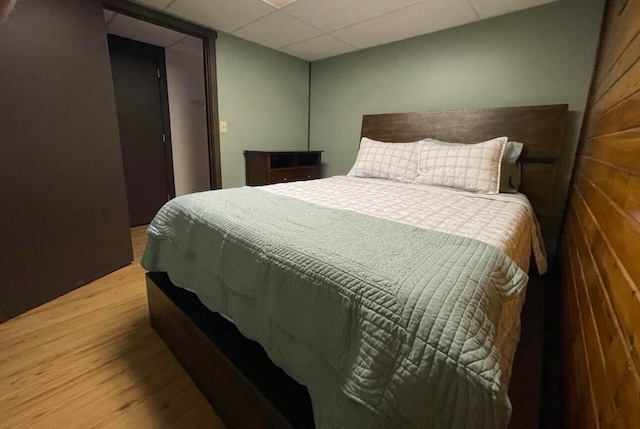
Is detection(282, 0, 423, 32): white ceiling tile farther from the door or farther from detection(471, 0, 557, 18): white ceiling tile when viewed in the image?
the door

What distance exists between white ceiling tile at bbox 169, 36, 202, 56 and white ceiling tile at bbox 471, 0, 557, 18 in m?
2.63

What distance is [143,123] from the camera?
3.27 metres

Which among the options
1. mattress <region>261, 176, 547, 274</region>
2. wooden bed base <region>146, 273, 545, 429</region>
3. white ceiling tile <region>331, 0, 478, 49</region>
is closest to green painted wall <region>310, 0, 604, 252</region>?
white ceiling tile <region>331, 0, 478, 49</region>

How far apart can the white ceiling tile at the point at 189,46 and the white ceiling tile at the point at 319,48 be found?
0.96 meters

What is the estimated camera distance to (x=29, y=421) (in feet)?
3.44

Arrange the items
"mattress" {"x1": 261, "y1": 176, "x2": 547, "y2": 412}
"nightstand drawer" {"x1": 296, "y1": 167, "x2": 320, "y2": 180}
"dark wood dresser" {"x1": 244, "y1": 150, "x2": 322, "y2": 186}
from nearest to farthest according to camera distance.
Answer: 1. "mattress" {"x1": 261, "y1": 176, "x2": 547, "y2": 412}
2. "dark wood dresser" {"x1": 244, "y1": 150, "x2": 322, "y2": 186}
3. "nightstand drawer" {"x1": 296, "y1": 167, "x2": 320, "y2": 180}

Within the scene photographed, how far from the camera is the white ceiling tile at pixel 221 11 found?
6.99 ft

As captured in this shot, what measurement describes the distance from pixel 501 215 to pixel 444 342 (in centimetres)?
102

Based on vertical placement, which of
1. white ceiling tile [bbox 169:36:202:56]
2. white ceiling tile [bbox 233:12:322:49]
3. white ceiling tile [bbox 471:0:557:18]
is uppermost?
white ceiling tile [bbox 169:36:202:56]

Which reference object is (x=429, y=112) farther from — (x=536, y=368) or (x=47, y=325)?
(x=47, y=325)

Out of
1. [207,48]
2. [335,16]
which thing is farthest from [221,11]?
[335,16]

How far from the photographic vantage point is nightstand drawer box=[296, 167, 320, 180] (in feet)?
10.9

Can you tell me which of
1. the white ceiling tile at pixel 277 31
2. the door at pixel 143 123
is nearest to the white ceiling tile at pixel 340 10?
the white ceiling tile at pixel 277 31

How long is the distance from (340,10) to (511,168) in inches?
69.7
